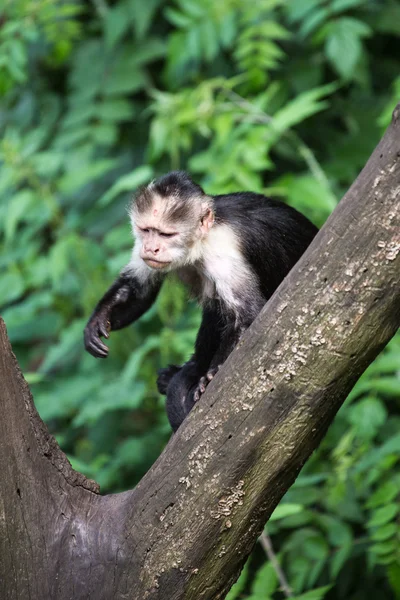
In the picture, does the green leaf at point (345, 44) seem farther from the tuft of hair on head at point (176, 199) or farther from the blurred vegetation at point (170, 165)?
the tuft of hair on head at point (176, 199)

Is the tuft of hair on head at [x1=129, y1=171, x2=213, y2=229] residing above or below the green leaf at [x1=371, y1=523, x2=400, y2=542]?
above

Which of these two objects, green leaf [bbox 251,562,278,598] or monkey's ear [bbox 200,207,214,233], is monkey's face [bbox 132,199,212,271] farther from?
green leaf [bbox 251,562,278,598]

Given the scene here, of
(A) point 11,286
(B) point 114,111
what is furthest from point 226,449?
(B) point 114,111

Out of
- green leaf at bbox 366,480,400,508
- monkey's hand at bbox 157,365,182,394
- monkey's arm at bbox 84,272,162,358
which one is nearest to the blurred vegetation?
green leaf at bbox 366,480,400,508

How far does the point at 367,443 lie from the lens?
4.85m

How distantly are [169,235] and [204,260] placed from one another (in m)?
0.18

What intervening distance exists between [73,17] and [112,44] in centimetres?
83

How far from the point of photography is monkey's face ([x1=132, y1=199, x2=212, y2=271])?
3457mm

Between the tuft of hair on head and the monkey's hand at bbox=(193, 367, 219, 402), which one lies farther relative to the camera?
the tuft of hair on head

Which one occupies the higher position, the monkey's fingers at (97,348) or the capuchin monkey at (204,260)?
the capuchin monkey at (204,260)

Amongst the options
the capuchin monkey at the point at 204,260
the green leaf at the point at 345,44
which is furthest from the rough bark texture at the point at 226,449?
the green leaf at the point at 345,44

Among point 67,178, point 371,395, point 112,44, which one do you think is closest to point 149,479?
point 371,395

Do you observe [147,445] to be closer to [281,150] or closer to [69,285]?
[69,285]

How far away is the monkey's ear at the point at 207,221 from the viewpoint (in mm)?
3453
